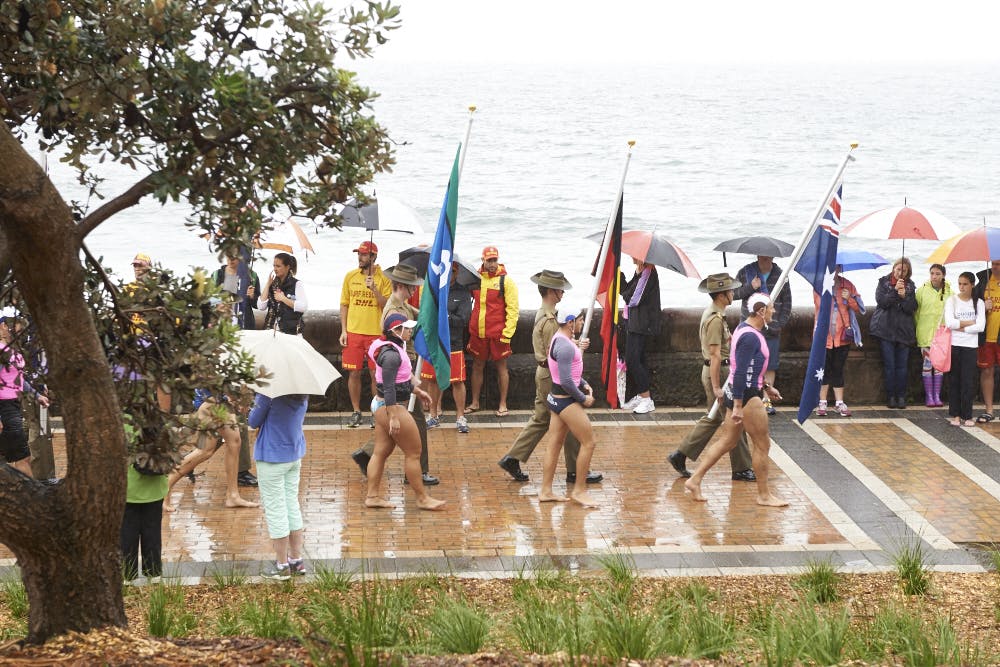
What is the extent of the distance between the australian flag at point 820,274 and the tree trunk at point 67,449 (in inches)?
283

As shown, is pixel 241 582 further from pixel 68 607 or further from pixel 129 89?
pixel 129 89

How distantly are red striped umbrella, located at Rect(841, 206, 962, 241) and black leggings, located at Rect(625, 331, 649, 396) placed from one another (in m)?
2.40

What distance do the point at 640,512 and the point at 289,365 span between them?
3.58m

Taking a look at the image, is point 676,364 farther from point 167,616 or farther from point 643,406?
point 167,616

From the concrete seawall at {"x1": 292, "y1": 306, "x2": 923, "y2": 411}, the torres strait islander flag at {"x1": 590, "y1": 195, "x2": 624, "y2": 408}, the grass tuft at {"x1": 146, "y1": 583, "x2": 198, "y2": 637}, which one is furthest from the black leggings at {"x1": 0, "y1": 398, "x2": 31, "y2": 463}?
the torres strait islander flag at {"x1": 590, "y1": 195, "x2": 624, "y2": 408}

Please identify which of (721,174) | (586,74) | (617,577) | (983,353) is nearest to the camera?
(617,577)

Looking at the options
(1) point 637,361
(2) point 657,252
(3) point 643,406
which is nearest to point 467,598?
(2) point 657,252

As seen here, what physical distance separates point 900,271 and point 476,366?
4587 mm

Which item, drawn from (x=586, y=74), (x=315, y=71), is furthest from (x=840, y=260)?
(x=586, y=74)

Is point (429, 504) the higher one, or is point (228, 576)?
point (429, 504)

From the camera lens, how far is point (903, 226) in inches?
537

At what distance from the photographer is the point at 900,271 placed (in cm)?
1403

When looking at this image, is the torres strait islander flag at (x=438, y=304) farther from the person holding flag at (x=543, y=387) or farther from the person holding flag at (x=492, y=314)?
the person holding flag at (x=492, y=314)

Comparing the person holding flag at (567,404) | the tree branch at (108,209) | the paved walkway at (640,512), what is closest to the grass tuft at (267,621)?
the paved walkway at (640,512)
